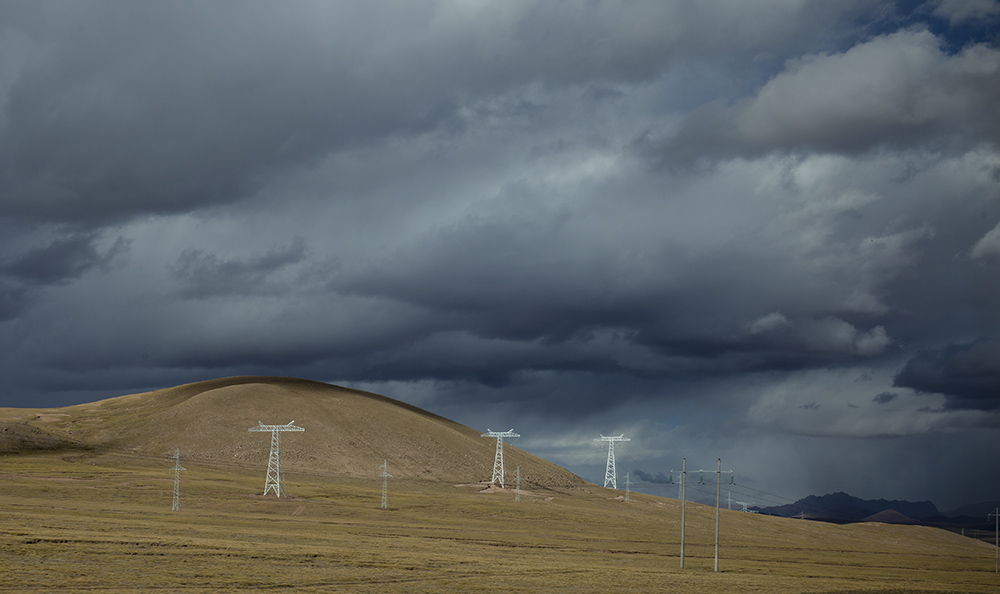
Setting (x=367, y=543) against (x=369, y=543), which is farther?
(x=369, y=543)

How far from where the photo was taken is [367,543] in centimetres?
9275

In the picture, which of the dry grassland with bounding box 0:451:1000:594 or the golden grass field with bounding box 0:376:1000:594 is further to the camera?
the golden grass field with bounding box 0:376:1000:594

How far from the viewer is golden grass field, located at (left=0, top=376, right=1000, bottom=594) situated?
212 ft

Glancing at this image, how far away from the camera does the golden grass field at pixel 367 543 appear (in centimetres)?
6462

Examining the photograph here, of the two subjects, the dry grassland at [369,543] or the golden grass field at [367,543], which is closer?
the dry grassland at [369,543]

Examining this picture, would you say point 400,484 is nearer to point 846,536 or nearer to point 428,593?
point 846,536

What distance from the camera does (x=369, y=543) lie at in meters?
92.9

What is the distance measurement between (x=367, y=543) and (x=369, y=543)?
0.89 ft

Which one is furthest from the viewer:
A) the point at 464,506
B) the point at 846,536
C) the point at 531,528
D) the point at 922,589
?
the point at 846,536

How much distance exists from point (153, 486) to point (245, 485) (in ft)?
64.4

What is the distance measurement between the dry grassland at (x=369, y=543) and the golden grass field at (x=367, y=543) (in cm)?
30

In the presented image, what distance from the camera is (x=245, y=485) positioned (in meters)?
165

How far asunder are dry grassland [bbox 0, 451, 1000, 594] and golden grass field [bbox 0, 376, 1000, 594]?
0.98 feet

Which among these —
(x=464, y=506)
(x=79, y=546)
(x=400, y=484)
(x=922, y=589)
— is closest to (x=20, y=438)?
(x=400, y=484)
